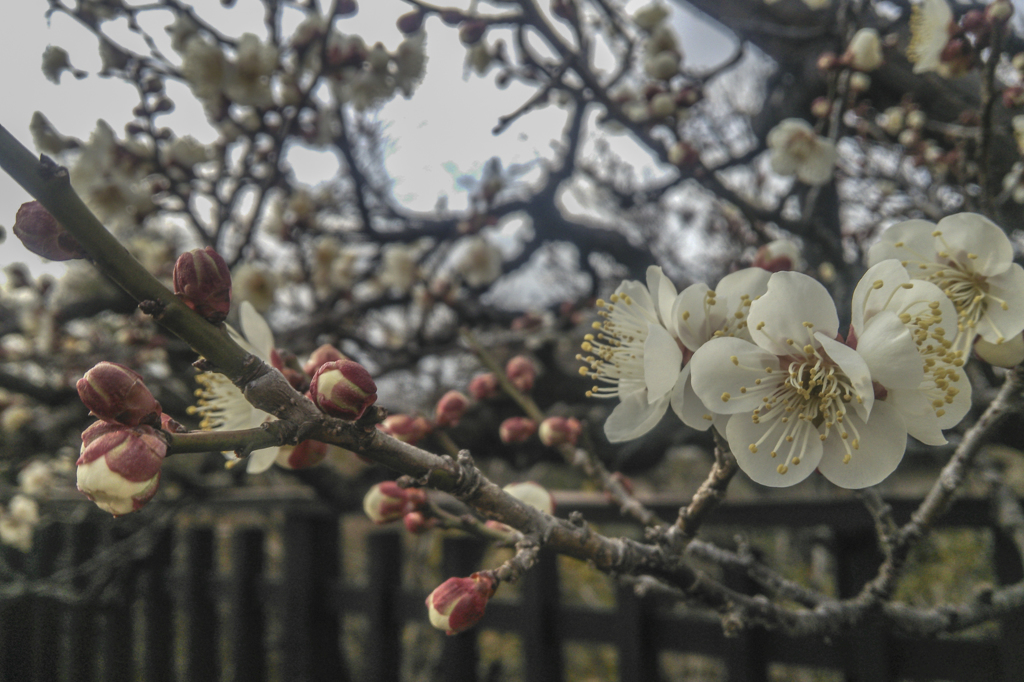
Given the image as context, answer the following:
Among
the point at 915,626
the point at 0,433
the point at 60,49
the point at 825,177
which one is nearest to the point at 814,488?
the point at 825,177

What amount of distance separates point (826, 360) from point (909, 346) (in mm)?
126

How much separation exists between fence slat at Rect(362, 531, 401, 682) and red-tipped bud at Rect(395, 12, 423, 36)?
5.29ft

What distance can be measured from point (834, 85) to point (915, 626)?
1351 millimetres

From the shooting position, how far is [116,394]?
0.40 meters

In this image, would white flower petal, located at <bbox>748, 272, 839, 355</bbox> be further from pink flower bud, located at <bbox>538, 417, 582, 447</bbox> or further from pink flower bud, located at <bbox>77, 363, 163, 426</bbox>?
pink flower bud, located at <bbox>77, 363, 163, 426</bbox>

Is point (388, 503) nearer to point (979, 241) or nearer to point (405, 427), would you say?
point (405, 427)

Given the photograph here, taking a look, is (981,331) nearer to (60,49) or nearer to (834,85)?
(834,85)

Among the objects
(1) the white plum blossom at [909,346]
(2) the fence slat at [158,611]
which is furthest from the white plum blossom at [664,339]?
(2) the fence slat at [158,611]

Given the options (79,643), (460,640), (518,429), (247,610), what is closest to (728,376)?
(518,429)

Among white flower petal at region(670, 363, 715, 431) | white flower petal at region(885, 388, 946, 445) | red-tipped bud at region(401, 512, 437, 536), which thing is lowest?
red-tipped bud at region(401, 512, 437, 536)

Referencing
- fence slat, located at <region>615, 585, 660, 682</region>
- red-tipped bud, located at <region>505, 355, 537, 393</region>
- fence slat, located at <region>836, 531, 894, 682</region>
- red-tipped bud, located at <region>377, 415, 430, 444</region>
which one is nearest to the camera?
red-tipped bud, located at <region>377, 415, 430, 444</region>

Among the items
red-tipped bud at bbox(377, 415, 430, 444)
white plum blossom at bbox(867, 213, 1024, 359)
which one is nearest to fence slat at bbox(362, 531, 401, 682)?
red-tipped bud at bbox(377, 415, 430, 444)

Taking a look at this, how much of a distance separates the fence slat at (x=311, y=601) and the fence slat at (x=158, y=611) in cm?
82

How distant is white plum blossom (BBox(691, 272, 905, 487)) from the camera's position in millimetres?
507
